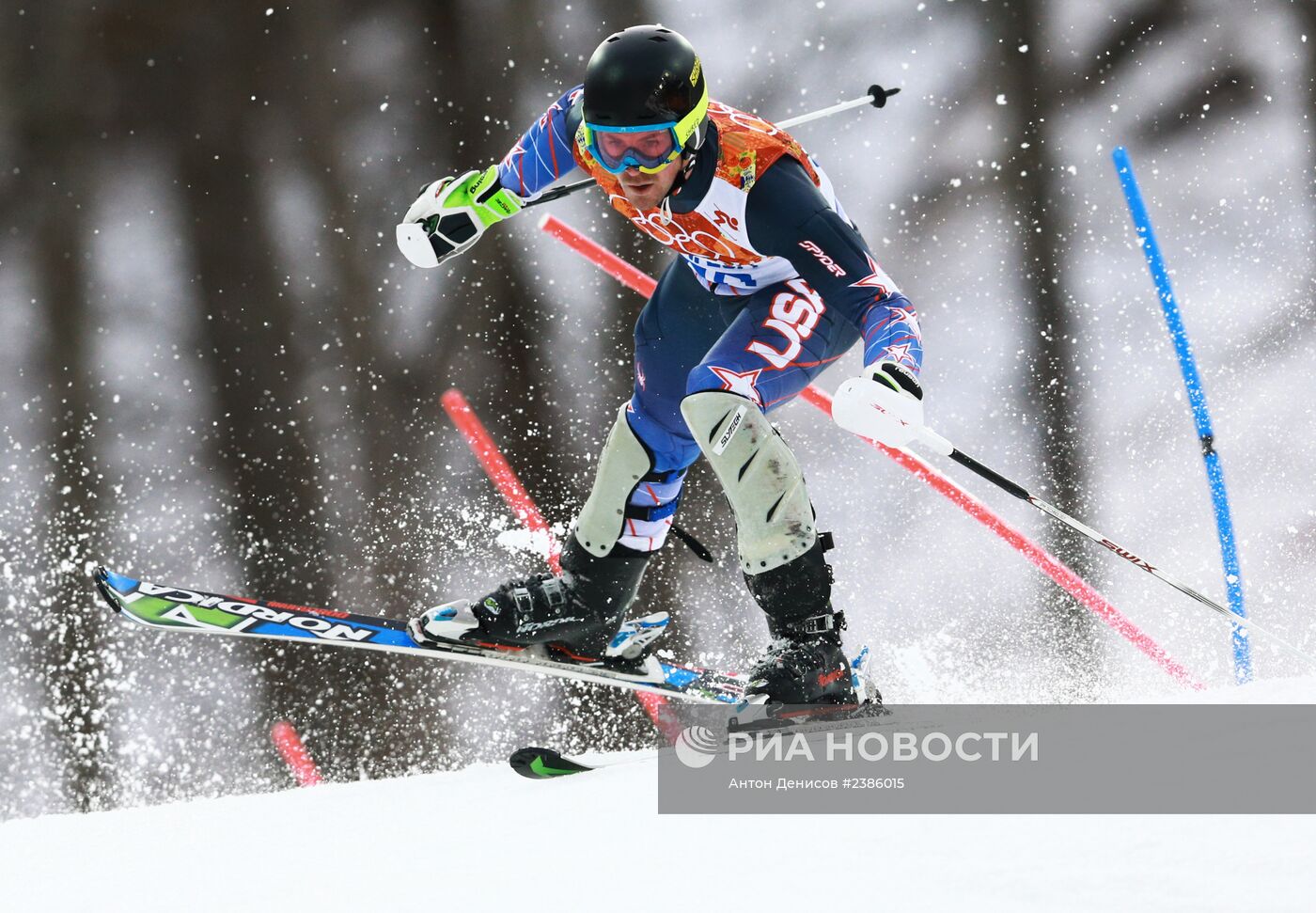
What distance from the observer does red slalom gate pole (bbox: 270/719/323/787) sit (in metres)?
7.52

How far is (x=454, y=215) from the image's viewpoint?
2846 millimetres

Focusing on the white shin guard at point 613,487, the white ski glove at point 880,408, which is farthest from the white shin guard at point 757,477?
the white shin guard at point 613,487

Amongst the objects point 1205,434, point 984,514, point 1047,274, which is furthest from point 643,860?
point 1047,274

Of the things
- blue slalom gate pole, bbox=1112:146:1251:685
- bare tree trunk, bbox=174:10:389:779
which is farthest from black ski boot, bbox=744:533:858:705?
bare tree trunk, bbox=174:10:389:779

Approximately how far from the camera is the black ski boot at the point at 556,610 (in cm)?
296

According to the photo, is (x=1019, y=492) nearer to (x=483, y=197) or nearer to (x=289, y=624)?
(x=483, y=197)

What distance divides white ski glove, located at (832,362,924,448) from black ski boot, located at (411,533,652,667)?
1003 mm

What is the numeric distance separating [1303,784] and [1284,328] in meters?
6.13

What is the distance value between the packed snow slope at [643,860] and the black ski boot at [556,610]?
0.69 meters

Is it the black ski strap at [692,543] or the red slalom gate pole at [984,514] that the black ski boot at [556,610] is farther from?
the red slalom gate pole at [984,514]

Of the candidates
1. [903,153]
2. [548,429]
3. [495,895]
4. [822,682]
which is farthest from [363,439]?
[495,895]

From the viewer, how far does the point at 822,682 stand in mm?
2504

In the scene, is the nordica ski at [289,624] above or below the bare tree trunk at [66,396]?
below

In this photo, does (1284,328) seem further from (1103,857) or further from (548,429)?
(1103,857)
